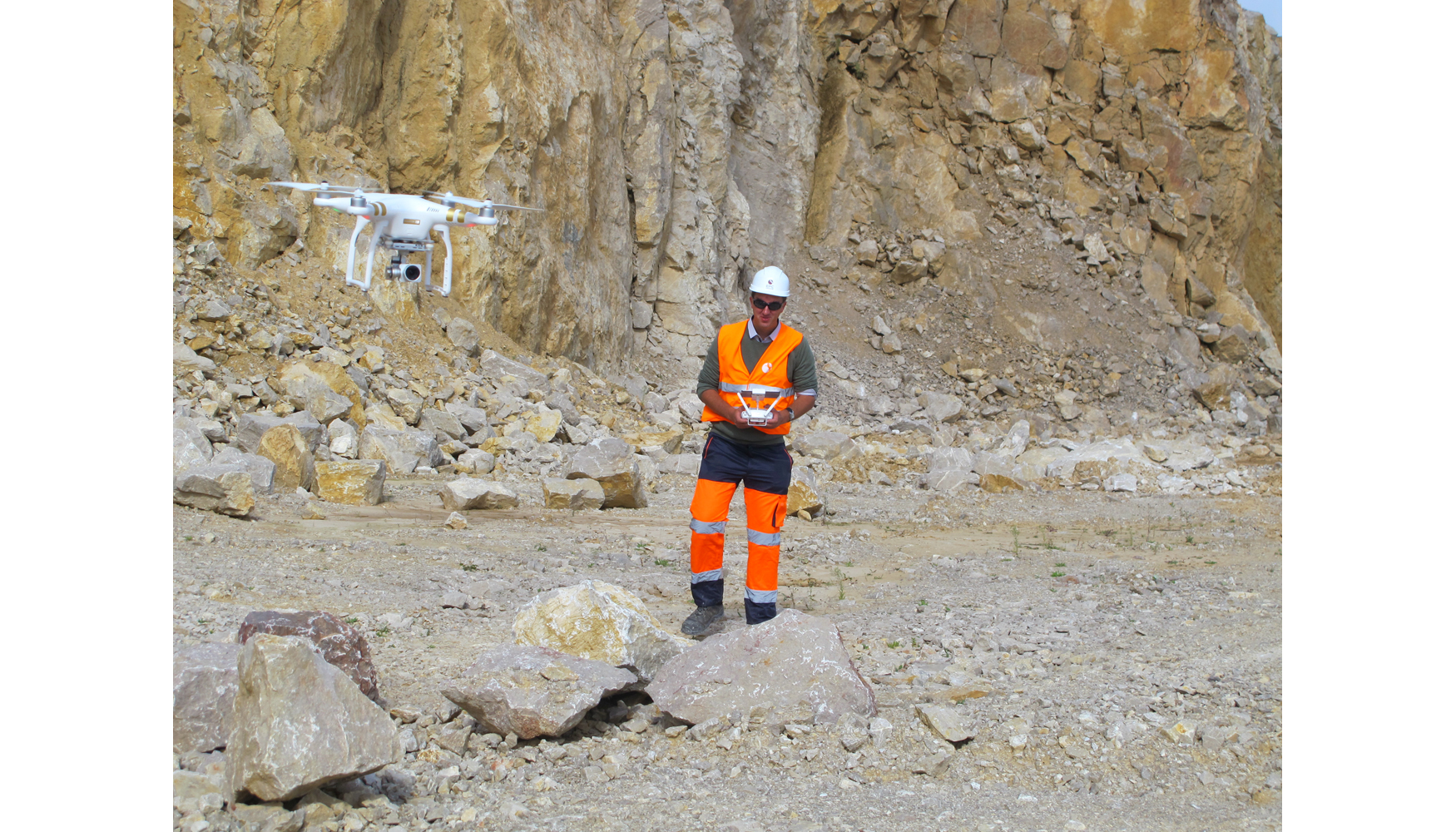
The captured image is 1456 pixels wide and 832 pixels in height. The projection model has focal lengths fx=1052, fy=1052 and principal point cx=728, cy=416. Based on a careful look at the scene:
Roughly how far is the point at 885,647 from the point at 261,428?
6198mm

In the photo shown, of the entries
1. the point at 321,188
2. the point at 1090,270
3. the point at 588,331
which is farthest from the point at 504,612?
the point at 1090,270

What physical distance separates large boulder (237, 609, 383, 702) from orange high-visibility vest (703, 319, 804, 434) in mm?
2000

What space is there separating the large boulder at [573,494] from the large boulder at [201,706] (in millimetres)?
5787

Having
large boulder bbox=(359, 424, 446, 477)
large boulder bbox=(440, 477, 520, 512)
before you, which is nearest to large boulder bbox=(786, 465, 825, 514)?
large boulder bbox=(440, 477, 520, 512)

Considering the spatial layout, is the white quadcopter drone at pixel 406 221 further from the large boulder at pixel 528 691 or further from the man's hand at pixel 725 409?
→ the large boulder at pixel 528 691

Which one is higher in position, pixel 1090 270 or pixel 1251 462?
pixel 1090 270

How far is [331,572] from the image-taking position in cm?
573

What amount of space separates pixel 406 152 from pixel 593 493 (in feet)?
24.4

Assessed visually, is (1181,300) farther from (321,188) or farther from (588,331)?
(321,188)

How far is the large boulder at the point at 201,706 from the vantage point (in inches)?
120

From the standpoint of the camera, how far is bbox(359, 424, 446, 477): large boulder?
10.0 m

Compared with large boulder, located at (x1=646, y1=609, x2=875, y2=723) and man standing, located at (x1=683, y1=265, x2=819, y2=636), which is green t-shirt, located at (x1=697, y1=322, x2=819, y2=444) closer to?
man standing, located at (x1=683, y1=265, x2=819, y2=636)

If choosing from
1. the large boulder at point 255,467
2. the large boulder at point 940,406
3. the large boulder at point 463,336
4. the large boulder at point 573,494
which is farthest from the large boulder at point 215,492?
the large boulder at point 940,406

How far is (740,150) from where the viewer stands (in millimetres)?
23078
